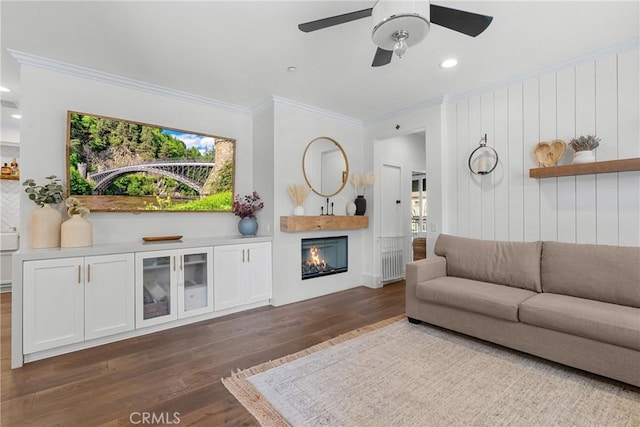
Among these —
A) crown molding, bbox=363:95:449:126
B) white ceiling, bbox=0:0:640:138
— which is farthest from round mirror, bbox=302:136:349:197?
white ceiling, bbox=0:0:640:138

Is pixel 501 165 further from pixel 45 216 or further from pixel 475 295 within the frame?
pixel 45 216

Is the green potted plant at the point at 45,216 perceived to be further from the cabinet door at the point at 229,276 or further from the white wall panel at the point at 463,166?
the white wall panel at the point at 463,166

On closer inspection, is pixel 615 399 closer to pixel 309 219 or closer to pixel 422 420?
pixel 422 420

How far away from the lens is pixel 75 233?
9.17 ft

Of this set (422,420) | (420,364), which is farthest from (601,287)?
(422,420)

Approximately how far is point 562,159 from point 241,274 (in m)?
3.75

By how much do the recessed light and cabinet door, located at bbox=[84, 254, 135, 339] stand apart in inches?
144

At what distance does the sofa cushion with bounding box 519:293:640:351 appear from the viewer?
1952 mm

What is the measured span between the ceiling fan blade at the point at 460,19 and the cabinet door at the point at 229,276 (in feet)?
9.80

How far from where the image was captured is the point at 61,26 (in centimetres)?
235

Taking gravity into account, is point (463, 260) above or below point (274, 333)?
above

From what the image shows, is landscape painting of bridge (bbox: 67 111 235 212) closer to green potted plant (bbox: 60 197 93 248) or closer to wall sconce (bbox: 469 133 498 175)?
green potted plant (bbox: 60 197 93 248)

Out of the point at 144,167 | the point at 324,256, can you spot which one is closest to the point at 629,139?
the point at 324,256

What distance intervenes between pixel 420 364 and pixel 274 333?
1434 mm
